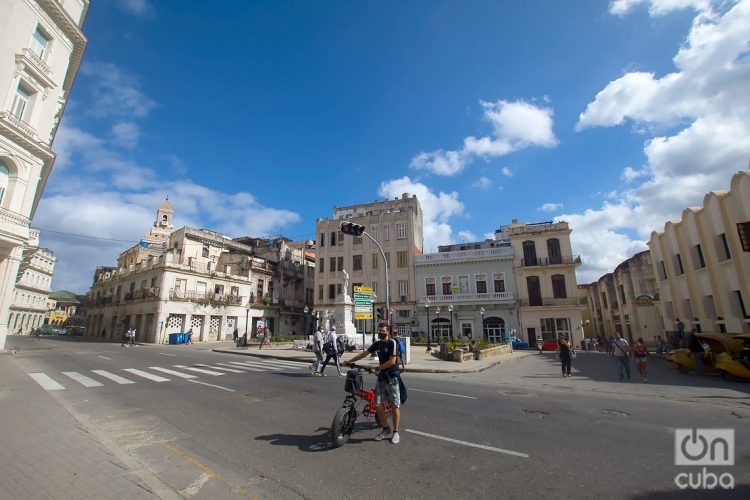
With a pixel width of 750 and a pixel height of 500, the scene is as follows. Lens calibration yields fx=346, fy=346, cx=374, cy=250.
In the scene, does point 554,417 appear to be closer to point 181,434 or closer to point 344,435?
point 344,435

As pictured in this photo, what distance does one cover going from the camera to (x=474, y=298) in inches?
1442

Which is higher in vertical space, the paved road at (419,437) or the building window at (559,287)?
the building window at (559,287)

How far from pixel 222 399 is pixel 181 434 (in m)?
2.64

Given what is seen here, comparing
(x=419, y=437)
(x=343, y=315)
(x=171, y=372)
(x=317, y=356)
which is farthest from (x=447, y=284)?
(x=419, y=437)

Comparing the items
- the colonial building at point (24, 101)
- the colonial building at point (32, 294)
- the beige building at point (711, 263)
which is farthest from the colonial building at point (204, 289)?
the beige building at point (711, 263)

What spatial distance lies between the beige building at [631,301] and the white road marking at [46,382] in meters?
33.4

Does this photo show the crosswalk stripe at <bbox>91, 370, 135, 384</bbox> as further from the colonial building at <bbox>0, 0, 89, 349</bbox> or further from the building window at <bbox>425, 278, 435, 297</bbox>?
the building window at <bbox>425, 278, 435, 297</bbox>

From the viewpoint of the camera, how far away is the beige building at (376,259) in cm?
3944

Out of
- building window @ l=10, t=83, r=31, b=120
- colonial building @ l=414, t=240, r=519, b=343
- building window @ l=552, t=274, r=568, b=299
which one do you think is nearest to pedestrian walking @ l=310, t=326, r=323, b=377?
building window @ l=10, t=83, r=31, b=120

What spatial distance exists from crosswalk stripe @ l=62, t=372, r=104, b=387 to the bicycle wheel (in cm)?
922

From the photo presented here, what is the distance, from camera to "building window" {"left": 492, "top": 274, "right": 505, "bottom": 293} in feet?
121

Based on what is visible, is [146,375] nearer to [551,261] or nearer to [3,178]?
[3,178]

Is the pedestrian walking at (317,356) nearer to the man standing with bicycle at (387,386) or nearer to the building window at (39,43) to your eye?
the man standing with bicycle at (387,386)

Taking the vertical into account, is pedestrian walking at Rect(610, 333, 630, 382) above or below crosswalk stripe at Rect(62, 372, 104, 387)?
above
